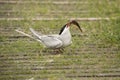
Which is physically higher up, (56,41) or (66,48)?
(56,41)

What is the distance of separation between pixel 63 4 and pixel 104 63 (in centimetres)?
343

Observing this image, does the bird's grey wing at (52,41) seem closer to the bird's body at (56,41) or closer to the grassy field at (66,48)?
the bird's body at (56,41)

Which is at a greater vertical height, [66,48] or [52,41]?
[52,41]

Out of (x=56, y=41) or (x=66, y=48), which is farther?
(x=66, y=48)

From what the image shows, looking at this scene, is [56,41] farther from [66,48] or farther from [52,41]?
[66,48]

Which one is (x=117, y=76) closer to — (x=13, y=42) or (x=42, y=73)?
(x=42, y=73)

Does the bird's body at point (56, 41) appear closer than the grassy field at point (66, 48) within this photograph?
No

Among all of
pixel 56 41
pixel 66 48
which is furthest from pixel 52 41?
pixel 66 48

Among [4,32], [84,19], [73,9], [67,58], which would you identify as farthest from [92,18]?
[67,58]

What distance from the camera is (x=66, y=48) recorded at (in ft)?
21.9

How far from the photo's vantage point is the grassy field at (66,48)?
5.78m

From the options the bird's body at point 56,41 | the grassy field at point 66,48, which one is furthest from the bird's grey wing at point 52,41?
the grassy field at point 66,48

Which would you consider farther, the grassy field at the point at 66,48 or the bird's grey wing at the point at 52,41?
the bird's grey wing at the point at 52,41

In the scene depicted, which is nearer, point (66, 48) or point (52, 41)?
point (52, 41)
